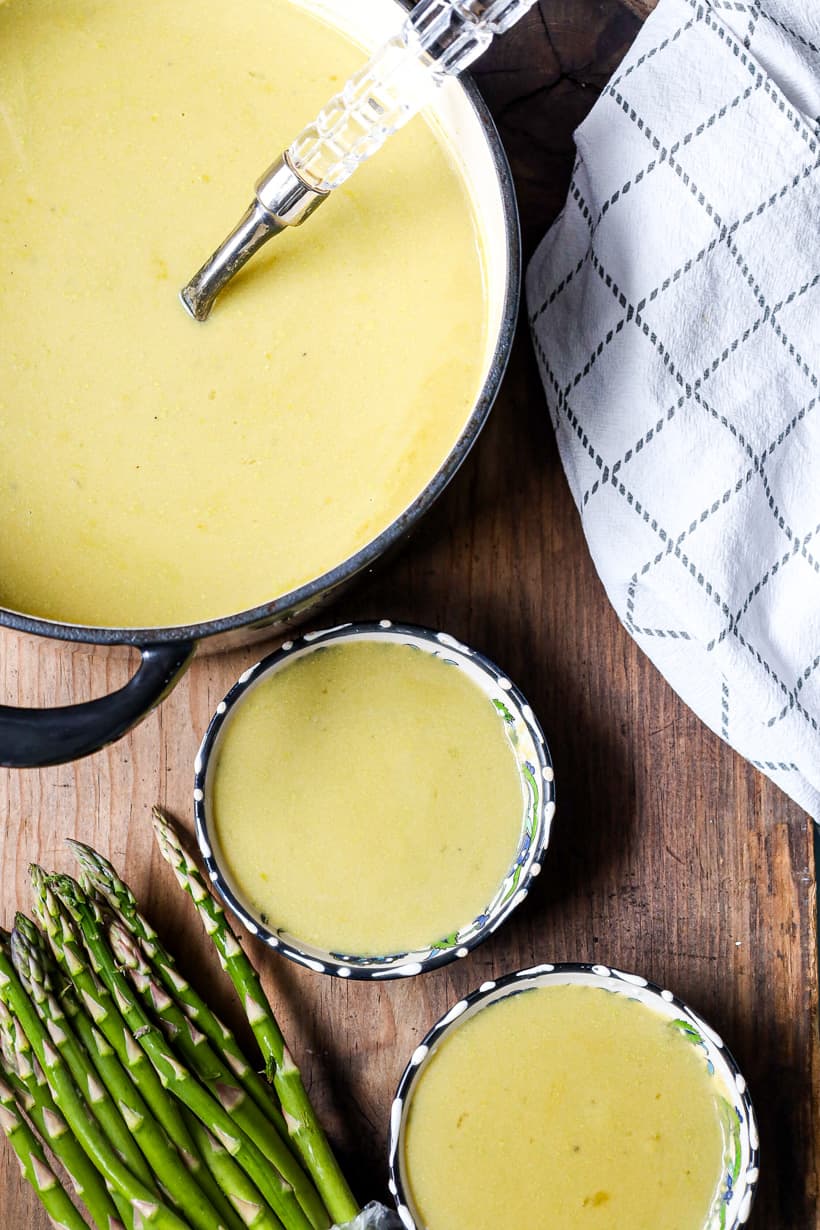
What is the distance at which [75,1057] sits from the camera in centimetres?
97

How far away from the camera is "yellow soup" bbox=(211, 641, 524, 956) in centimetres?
96

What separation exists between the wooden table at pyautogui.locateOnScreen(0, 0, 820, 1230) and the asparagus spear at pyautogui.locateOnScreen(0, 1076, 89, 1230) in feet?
0.16

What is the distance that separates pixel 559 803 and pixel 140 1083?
1.34ft

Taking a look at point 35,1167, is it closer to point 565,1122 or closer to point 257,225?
point 565,1122

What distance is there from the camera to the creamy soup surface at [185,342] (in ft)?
2.83

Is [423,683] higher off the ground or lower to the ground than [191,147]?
lower

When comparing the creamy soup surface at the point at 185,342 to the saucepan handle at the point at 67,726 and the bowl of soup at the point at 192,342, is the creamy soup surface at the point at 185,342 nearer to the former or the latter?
the bowl of soup at the point at 192,342

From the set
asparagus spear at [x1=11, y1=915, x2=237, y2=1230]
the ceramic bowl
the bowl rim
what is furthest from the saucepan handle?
asparagus spear at [x1=11, y1=915, x2=237, y2=1230]

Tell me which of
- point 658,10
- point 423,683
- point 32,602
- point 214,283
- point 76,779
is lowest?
point 76,779

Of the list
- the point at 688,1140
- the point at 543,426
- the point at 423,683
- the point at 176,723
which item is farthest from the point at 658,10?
the point at 688,1140

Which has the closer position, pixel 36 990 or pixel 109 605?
pixel 109 605

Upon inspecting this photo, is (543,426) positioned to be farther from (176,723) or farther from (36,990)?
(36,990)

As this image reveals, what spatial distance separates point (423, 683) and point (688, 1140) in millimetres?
412

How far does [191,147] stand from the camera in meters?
0.88
